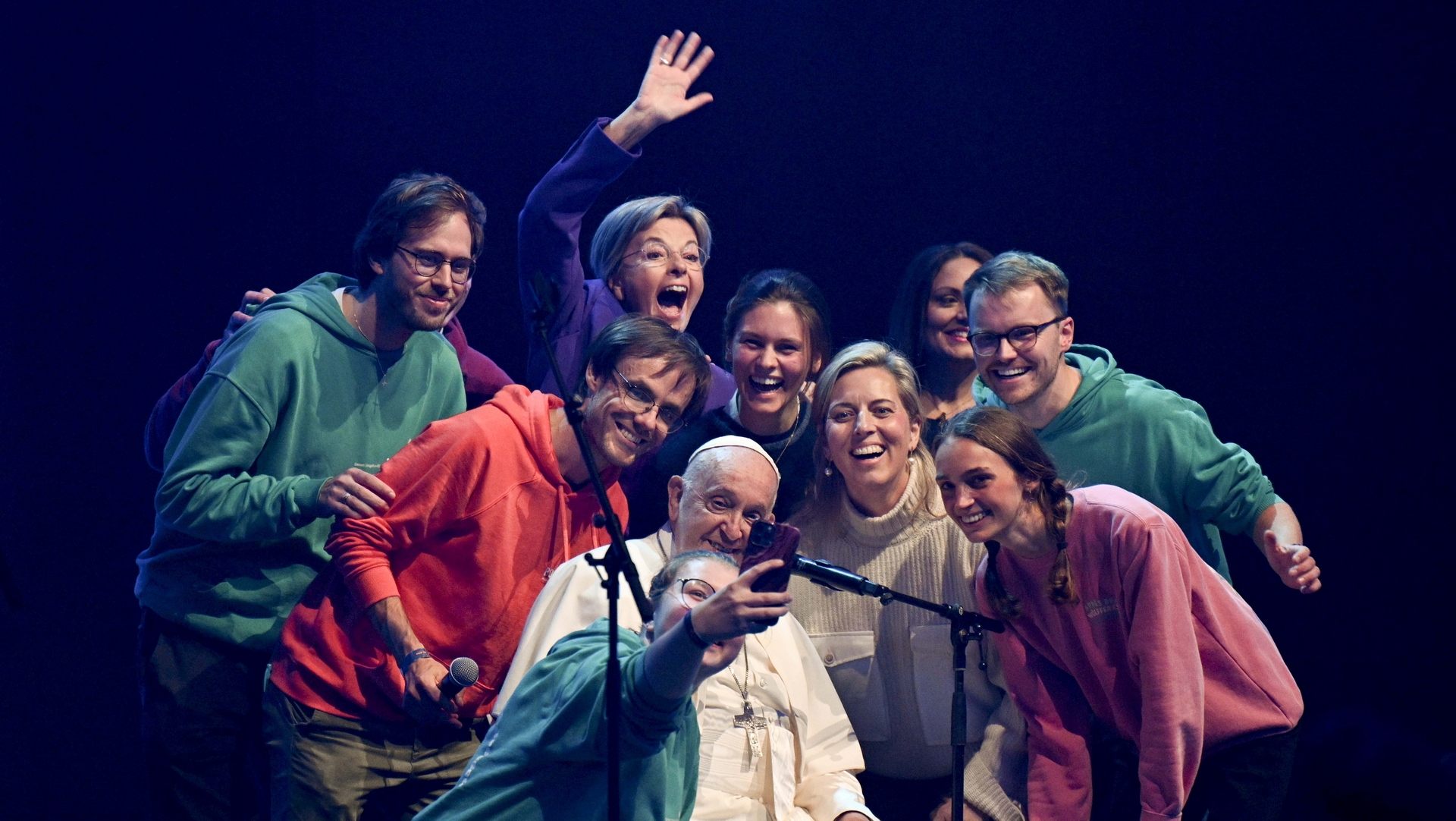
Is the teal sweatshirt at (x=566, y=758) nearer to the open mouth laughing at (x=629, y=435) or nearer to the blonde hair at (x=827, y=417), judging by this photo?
the open mouth laughing at (x=629, y=435)

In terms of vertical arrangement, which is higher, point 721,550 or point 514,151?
point 514,151

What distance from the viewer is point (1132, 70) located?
13.9 ft

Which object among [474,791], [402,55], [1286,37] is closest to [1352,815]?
[474,791]

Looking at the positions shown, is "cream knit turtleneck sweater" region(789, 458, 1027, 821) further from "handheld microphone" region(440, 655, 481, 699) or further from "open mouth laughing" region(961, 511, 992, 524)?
"handheld microphone" region(440, 655, 481, 699)

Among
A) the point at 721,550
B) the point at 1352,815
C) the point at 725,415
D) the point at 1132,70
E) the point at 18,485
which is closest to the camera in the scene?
the point at 1352,815

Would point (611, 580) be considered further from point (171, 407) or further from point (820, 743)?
point (171, 407)

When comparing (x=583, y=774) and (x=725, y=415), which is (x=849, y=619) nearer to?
(x=725, y=415)

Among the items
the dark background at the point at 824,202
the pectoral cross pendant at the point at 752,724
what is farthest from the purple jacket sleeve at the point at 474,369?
the pectoral cross pendant at the point at 752,724

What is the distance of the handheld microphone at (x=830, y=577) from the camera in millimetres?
2076

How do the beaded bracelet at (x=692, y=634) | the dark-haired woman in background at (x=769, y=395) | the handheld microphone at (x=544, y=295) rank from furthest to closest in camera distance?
1. the dark-haired woman in background at (x=769, y=395)
2. the handheld microphone at (x=544, y=295)
3. the beaded bracelet at (x=692, y=634)

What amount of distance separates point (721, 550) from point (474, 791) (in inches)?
36.2

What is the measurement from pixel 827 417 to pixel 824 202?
1458 millimetres

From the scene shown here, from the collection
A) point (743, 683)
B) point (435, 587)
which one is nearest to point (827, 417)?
point (743, 683)

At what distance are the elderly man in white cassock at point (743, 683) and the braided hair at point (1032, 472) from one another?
509mm
